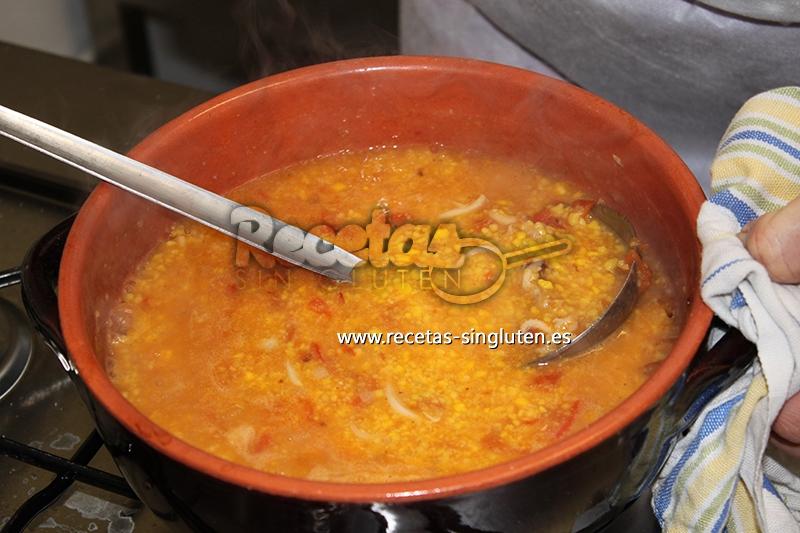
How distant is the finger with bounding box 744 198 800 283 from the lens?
3.10 ft

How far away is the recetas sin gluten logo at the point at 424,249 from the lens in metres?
1.28

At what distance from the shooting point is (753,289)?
958 mm

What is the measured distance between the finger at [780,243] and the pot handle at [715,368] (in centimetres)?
8

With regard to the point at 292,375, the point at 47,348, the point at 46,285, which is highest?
the point at 46,285

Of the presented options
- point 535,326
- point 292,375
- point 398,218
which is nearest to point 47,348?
point 292,375

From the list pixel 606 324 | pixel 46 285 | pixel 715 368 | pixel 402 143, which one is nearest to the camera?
pixel 715 368

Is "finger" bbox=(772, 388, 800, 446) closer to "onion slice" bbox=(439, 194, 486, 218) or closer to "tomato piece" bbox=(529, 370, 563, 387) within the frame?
"tomato piece" bbox=(529, 370, 563, 387)

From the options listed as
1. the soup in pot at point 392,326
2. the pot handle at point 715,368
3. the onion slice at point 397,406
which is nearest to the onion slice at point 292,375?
the soup in pot at point 392,326

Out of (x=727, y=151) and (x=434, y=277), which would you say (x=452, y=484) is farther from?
(x=727, y=151)

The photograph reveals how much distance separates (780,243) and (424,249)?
1.68ft

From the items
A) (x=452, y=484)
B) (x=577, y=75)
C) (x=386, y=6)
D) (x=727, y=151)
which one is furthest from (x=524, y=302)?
(x=386, y=6)

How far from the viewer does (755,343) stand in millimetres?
936

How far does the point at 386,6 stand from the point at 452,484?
75.2 inches

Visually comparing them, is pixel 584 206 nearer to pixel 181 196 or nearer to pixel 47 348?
pixel 181 196
